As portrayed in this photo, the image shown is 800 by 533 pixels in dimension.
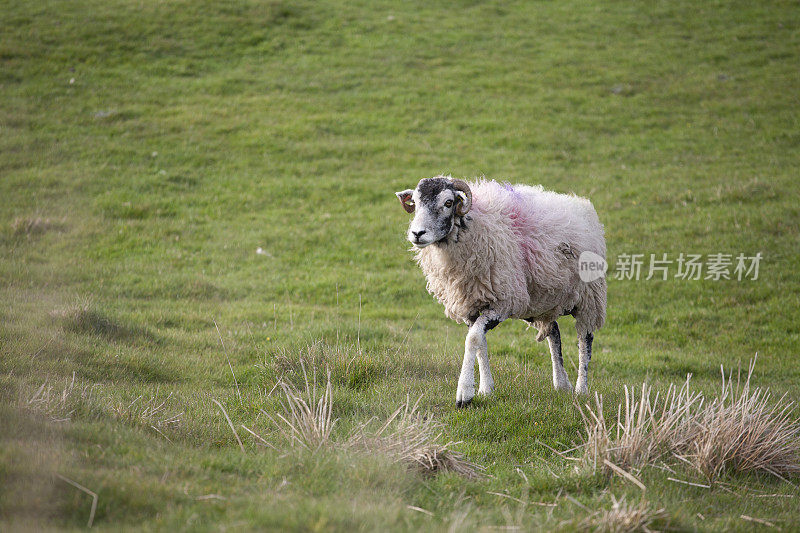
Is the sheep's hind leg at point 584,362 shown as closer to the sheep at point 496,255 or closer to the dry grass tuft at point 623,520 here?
the sheep at point 496,255

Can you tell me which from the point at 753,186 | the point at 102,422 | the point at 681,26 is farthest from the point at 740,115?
the point at 102,422

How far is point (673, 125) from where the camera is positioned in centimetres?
1900

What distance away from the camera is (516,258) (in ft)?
22.1

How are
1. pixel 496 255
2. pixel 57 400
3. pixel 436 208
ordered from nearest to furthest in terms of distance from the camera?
pixel 57 400, pixel 436 208, pixel 496 255

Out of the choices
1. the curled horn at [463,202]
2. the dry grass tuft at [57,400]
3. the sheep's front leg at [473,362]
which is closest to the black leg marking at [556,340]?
the sheep's front leg at [473,362]

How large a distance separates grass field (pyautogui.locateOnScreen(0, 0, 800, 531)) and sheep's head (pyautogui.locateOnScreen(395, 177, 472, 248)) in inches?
66.6

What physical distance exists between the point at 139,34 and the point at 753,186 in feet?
69.8

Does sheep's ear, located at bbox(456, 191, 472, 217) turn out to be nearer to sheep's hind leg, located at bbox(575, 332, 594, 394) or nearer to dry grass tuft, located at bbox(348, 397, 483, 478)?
dry grass tuft, located at bbox(348, 397, 483, 478)

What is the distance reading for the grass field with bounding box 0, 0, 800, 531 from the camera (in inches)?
177

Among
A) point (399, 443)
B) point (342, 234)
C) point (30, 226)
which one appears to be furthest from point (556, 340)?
point (30, 226)

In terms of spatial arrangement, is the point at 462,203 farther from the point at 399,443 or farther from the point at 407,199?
the point at 399,443

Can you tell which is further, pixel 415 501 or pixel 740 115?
pixel 740 115

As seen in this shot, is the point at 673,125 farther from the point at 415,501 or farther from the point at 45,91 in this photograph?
the point at 45,91

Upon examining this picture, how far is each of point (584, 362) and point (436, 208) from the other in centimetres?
284
